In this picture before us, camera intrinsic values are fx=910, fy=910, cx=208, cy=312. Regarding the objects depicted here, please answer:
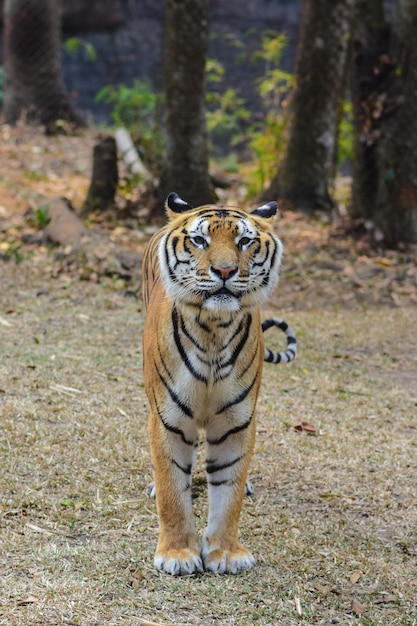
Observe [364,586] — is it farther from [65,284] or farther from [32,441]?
[65,284]

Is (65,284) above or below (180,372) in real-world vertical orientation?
below

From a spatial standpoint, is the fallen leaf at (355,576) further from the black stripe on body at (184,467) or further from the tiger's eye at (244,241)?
the tiger's eye at (244,241)

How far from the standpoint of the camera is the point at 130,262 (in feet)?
28.0

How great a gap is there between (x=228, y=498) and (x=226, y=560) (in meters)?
0.24

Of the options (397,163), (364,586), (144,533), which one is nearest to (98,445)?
(144,533)

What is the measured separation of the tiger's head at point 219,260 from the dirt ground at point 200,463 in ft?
3.55

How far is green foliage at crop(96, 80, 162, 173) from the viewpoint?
10984 mm

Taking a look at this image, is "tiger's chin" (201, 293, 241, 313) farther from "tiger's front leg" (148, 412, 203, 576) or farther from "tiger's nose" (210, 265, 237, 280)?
"tiger's front leg" (148, 412, 203, 576)

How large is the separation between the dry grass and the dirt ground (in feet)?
0.03

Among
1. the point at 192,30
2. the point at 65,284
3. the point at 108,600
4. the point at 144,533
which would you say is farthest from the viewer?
the point at 192,30

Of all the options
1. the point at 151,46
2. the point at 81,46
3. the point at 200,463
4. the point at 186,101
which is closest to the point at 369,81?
the point at 186,101

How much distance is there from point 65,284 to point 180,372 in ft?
16.4

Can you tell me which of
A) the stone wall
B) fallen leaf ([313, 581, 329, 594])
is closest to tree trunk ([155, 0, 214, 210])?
fallen leaf ([313, 581, 329, 594])

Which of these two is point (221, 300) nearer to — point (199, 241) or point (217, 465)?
point (199, 241)
